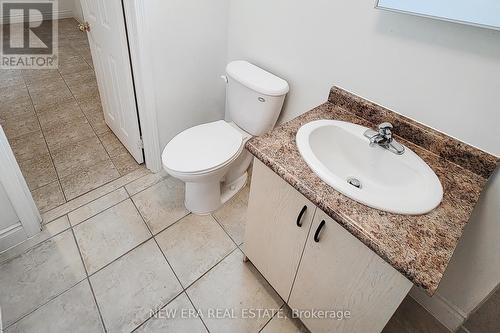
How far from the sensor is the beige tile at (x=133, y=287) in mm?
1232

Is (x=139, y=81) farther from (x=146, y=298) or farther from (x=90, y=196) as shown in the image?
(x=146, y=298)

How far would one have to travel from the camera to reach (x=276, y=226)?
108cm

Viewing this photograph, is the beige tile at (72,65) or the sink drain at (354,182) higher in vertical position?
the sink drain at (354,182)

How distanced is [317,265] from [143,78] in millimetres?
1294

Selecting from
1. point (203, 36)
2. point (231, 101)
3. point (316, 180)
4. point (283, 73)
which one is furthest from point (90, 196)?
point (316, 180)

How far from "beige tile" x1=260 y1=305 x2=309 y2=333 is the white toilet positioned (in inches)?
28.1

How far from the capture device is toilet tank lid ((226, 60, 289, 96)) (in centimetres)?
143

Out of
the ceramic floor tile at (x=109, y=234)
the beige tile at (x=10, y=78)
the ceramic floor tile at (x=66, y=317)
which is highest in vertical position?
the beige tile at (x=10, y=78)

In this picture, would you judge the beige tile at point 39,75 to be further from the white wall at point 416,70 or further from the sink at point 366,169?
the sink at point 366,169

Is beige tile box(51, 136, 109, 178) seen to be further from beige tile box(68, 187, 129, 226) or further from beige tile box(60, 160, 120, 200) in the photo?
beige tile box(68, 187, 129, 226)

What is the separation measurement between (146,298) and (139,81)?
3.72 feet

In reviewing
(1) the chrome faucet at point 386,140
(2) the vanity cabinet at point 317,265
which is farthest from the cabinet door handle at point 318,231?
(1) the chrome faucet at point 386,140

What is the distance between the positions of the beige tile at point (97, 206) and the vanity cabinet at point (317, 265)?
37.8 inches

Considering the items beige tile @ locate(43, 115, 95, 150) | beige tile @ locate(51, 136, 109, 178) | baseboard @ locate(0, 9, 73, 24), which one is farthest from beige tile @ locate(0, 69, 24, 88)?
baseboard @ locate(0, 9, 73, 24)
